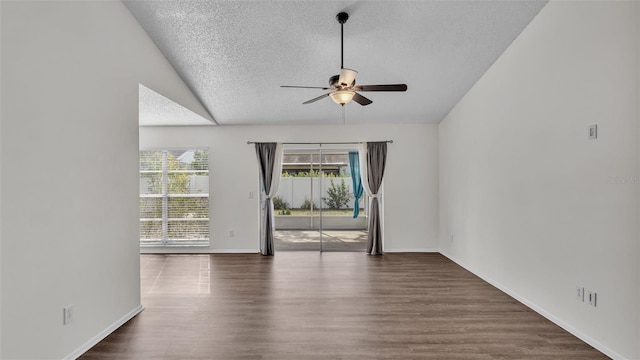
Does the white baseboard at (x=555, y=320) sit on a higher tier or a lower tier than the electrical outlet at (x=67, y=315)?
lower

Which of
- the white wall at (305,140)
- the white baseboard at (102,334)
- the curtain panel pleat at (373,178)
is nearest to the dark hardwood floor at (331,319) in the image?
the white baseboard at (102,334)

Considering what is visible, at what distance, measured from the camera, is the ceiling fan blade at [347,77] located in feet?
8.91

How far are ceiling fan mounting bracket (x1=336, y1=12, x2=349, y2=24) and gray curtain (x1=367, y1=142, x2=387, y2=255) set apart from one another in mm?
2908

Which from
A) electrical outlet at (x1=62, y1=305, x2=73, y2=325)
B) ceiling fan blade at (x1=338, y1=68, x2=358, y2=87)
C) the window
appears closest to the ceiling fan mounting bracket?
ceiling fan blade at (x1=338, y1=68, x2=358, y2=87)

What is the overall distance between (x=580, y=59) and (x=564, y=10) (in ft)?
1.60

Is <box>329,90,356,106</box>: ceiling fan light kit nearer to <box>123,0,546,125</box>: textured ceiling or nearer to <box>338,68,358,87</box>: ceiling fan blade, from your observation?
<box>338,68,358,87</box>: ceiling fan blade

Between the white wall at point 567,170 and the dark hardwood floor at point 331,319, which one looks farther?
the dark hardwood floor at point 331,319

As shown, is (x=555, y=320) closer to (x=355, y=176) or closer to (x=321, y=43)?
(x=321, y=43)

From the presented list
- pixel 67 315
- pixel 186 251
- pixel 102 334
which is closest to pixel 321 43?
pixel 67 315

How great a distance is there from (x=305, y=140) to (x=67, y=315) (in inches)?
165

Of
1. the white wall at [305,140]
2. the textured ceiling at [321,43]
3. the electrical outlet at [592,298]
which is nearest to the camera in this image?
the electrical outlet at [592,298]

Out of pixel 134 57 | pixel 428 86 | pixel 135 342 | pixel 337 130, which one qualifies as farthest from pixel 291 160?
pixel 135 342

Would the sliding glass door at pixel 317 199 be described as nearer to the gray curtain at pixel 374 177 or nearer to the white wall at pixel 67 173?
the gray curtain at pixel 374 177

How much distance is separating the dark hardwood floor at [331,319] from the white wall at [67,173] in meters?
0.44
